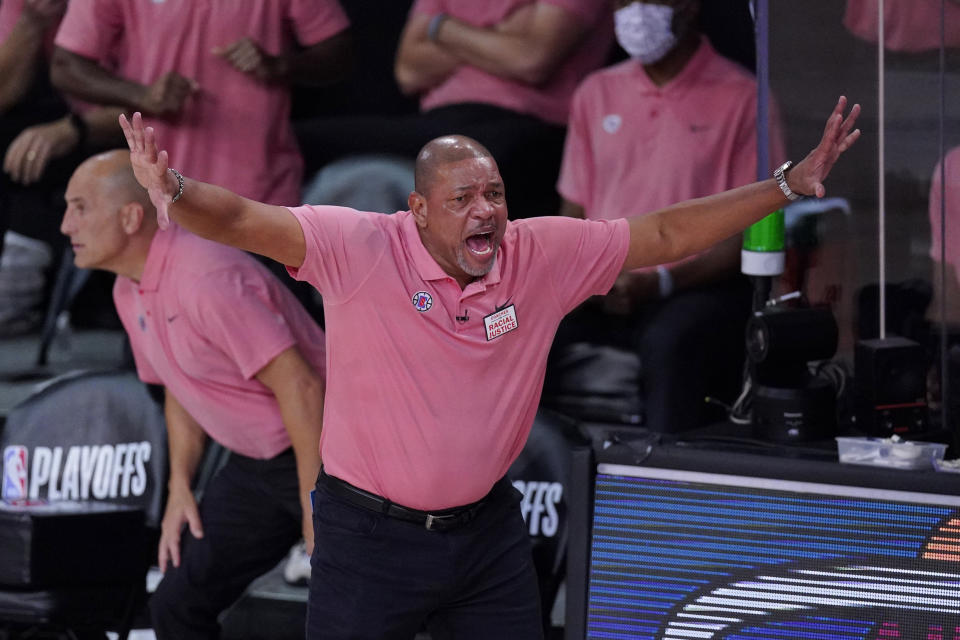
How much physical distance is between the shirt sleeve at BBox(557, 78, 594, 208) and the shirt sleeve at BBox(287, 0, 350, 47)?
40.4 inches

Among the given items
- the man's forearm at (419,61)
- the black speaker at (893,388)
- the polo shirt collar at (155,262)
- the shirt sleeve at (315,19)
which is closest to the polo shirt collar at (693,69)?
the man's forearm at (419,61)

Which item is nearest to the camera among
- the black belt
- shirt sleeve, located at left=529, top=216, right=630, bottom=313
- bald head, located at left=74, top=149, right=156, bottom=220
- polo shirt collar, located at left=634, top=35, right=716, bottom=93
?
the black belt

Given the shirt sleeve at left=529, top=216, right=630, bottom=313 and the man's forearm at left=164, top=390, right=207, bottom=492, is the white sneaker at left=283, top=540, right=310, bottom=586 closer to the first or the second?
the man's forearm at left=164, top=390, right=207, bottom=492

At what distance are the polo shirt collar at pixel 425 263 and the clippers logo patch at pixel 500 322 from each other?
0.22 ft

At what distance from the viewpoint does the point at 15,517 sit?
403 centimetres

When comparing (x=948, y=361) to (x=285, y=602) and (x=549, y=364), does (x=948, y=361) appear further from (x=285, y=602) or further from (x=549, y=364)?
(x=285, y=602)

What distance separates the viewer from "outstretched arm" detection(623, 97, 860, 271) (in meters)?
2.81

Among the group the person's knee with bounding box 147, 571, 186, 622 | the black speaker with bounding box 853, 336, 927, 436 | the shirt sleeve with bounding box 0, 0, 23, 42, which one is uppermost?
the shirt sleeve with bounding box 0, 0, 23, 42

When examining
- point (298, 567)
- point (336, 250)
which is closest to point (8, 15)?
point (298, 567)

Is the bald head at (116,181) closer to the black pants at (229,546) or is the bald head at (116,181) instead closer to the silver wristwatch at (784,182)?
the black pants at (229,546)

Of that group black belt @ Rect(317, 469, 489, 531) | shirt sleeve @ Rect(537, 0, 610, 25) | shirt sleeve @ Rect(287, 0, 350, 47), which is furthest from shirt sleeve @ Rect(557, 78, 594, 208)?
black belt @ Rect(317, 469, 489, 531)

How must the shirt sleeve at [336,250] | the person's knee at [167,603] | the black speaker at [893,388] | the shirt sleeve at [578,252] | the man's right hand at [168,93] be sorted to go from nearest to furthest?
the shirt sleeve at [336,250]
the shirt sleeve at [578,252]
the black speaker at [893,388]
the person's knee at [167,603]
the man's right hand at [168,93]

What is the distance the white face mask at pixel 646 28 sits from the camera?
14.7 feet

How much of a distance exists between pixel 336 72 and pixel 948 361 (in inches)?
102
